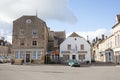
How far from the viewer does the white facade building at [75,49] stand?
216ft

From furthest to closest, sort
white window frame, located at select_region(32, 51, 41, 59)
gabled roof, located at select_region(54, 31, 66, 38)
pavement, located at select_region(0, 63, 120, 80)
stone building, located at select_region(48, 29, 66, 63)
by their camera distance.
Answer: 1. gabled roof, located at select_region(54, 31, 66, 38)
2. stone building, located at select_region(48, 29, 66, 63)
3. white window frame, located at select_region(32, 51, 41, 59)
4. pavement, located at select_region(0, 63, 120, 80)

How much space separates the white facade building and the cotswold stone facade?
20.5 ft

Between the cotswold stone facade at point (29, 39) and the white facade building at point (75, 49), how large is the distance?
625cm

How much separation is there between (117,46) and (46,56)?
17.4 m

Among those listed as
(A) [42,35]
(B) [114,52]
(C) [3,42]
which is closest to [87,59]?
(B) [114,52]

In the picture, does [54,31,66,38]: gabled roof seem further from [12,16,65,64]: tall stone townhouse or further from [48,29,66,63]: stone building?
[12,16,65,64]: tall stone townhouse

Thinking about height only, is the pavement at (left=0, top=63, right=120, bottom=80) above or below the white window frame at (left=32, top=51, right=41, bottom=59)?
below

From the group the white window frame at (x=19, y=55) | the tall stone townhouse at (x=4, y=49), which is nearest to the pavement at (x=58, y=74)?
the white window frame at (x=19, y=55)

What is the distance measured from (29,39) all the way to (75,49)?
12.1 meters

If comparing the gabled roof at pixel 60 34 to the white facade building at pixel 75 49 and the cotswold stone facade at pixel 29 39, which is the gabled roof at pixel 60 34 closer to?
the white facade building at pixel 75 49

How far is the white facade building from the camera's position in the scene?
65.8m

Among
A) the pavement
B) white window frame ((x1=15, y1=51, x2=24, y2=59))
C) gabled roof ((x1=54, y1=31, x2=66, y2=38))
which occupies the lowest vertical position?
the pavement

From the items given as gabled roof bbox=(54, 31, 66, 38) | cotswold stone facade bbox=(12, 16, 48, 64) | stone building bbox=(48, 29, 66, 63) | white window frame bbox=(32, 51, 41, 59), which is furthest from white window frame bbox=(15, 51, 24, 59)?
gabled roof bbox=(54, 31, 66, 38)

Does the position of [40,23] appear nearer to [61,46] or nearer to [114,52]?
[61,46]
